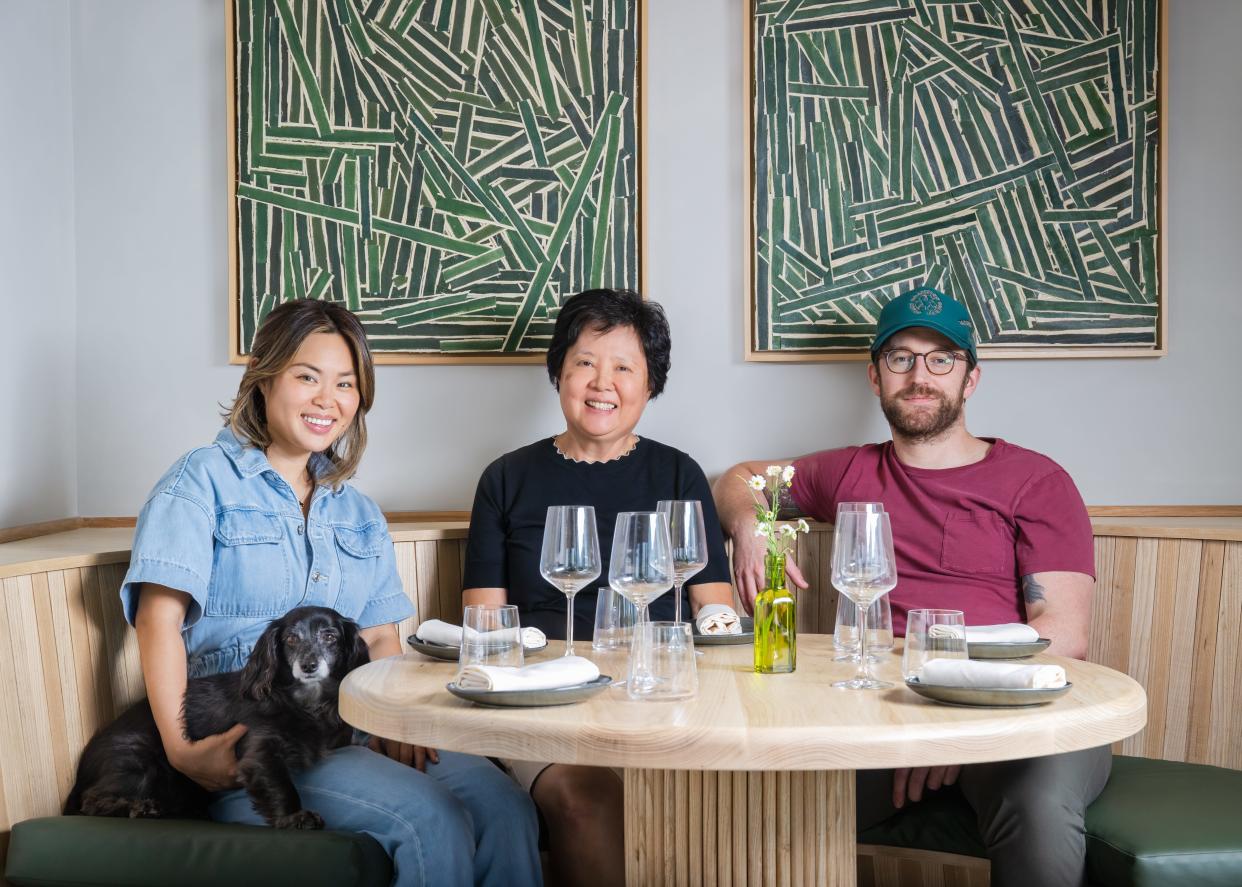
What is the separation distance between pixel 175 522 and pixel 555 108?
154 cm

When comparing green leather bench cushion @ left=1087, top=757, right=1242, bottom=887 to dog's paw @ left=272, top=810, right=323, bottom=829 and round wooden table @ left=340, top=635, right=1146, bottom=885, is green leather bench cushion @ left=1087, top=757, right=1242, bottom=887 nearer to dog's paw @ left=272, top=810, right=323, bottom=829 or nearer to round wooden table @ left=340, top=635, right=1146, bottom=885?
round wooden table @ left=340, top=635, right=1146, bottom=885

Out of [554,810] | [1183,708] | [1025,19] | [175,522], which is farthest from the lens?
[1025,19]

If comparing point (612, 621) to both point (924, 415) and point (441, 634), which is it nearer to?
point (441, 634)

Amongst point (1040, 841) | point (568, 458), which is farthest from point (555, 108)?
point (1040, 841)

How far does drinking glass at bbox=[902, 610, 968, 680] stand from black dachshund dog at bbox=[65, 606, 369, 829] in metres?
1.05

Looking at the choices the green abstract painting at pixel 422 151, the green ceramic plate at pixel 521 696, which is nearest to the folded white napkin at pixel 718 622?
the green ceramic plate at pixel 521 696

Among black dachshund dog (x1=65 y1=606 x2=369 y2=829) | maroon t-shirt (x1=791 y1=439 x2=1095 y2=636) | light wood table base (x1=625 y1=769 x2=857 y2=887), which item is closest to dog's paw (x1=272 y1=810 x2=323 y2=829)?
black dachshund dog (x1=65 y1=606 x2=369 y2=829)

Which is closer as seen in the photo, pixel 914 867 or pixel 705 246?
pixel 914 867

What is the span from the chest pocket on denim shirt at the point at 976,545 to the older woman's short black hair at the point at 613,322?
30.8 inches

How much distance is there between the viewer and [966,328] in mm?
2572

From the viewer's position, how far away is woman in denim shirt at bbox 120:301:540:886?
1.87 m

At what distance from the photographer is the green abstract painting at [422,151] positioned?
9.45 feet

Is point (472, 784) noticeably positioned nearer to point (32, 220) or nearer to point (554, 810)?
point (554, 810)

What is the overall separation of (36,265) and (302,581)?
48.1 inches
